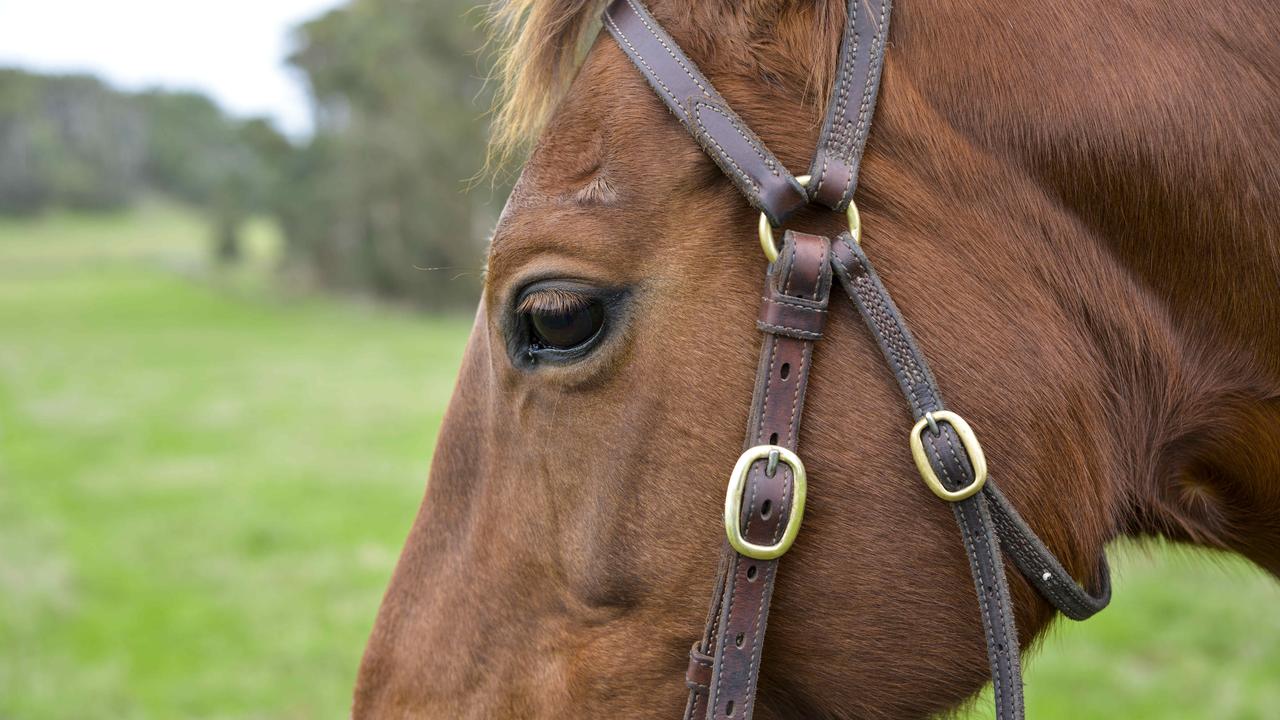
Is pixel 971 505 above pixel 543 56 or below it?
below

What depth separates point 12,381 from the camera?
16844 millimetres

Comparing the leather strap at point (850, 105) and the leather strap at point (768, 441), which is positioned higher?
the leather strap at point (850, 105)

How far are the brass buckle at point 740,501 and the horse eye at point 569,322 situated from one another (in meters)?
0.34

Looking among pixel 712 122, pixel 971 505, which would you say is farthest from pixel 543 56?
pixel 971 505

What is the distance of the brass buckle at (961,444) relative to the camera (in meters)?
1.45

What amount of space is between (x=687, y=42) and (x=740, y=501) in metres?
0.78

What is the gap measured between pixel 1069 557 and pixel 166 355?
22253mm

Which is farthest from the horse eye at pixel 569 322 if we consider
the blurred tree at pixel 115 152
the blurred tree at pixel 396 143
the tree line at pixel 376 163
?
the blurred tree at pixel 115 152

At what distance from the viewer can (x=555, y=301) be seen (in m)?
1.59

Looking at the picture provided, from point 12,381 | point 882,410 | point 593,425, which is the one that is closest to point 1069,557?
point 882,410

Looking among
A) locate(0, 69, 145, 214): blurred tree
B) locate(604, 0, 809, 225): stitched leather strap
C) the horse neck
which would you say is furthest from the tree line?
the horse neck

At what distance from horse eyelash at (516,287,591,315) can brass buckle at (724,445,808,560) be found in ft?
1.22

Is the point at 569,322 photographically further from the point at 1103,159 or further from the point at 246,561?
the point at 246,561

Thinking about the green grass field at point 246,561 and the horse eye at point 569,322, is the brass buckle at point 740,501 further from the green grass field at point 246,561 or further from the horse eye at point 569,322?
the green grass field at point 246,561
